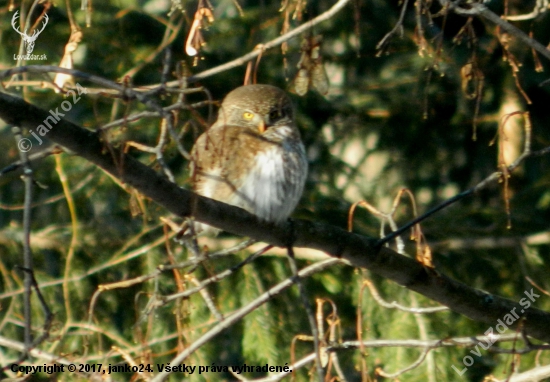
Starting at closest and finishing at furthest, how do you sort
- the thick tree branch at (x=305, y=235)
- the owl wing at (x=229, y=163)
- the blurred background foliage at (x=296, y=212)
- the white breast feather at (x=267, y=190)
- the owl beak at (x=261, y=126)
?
the thick tree branch at (x=305, y=235)
the white breast feather at (x=267, y=190)
the owl wing at (x=229, y=163)
the owl beak at (x=261, y=126)
the blurred background foliage at (x=296, y=212)

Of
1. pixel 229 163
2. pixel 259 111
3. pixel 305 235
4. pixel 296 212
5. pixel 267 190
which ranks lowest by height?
pixel 305 235

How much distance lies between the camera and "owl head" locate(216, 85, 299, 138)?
3.62 metres

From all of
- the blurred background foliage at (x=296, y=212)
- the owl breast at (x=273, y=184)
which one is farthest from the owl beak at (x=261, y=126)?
the blurred background foliage at (x=296, y=212)

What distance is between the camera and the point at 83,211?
14.9 feet

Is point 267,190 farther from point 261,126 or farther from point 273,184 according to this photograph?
point 261,126

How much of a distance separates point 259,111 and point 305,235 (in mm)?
924

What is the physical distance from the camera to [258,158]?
3371 millimetres

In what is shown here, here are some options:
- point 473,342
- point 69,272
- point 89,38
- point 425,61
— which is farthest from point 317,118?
point 473,342

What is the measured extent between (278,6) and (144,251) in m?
1.75

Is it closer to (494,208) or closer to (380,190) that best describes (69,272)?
(380,190)

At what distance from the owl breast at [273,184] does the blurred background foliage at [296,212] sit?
829mm

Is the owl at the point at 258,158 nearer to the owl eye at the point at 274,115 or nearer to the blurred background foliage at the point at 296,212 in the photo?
the owl eye at the point at 274,115

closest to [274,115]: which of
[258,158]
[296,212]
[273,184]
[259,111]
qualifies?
[259,111]

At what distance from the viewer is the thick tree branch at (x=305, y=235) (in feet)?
6.91
